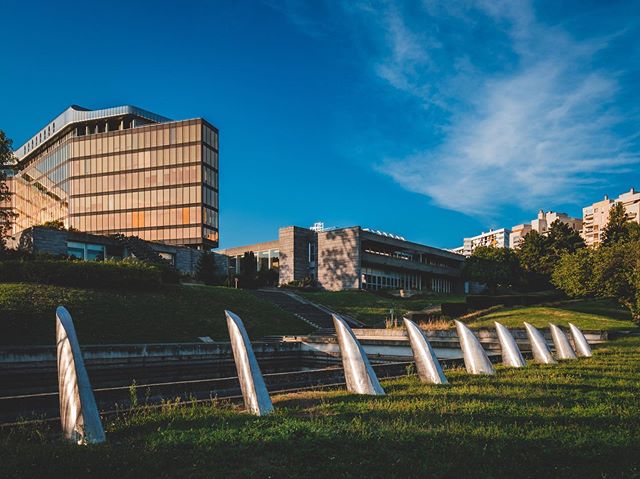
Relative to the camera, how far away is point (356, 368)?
30.2 ft

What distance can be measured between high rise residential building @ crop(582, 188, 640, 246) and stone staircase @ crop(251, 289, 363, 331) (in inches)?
3395

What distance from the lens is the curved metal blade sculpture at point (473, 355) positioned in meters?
11.5

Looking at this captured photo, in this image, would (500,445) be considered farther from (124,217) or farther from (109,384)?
(124,217)

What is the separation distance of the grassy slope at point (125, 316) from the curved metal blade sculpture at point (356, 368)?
14.2 meters

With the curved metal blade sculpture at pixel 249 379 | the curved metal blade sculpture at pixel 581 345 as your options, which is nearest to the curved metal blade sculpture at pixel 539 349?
the curved metal blade sculpture at pixel 581 345

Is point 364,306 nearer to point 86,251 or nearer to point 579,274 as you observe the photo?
point 579,274

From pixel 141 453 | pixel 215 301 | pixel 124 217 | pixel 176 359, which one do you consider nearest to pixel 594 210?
pixel 124 217

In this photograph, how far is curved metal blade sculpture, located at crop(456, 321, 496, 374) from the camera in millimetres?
11469

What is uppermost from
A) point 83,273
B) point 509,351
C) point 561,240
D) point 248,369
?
point 561,240

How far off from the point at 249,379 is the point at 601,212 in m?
135

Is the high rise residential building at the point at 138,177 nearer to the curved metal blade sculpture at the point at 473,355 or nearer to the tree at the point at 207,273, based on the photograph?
the tree at the point at 207,273

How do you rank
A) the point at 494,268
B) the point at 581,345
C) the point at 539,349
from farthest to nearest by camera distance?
the point at 494,268, the point at 581,345, the point at 539,349

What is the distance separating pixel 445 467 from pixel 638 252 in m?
24.2

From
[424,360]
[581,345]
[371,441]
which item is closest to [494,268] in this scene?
[581,345]
